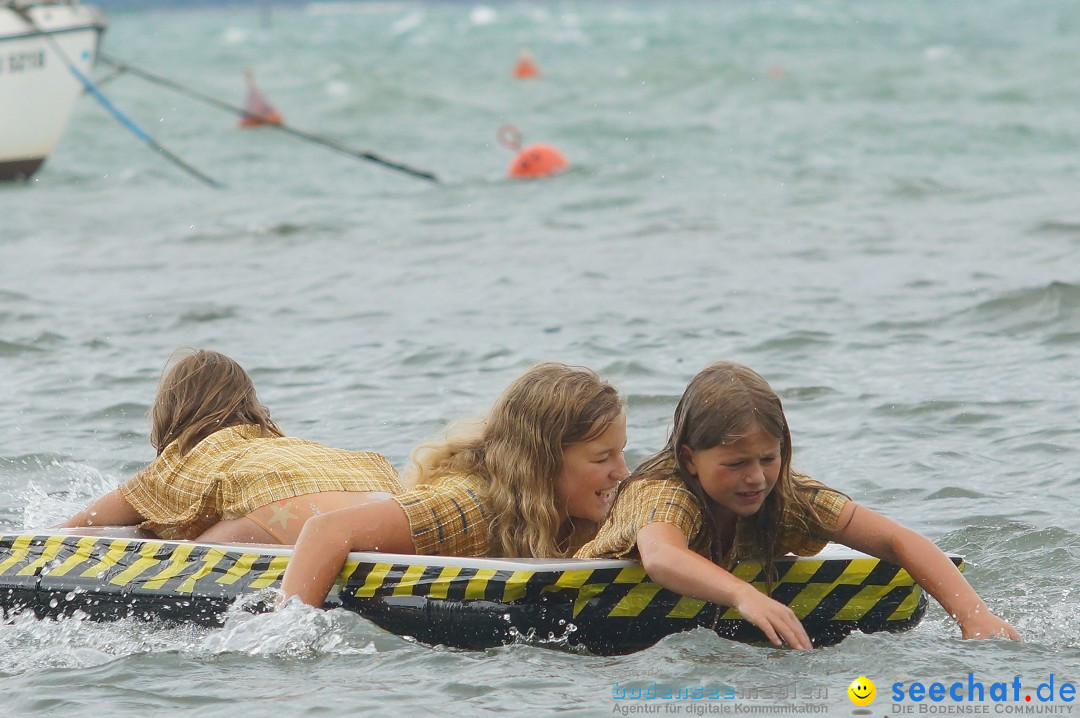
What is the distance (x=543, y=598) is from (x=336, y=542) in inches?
24.9

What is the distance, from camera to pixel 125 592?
15.6ft

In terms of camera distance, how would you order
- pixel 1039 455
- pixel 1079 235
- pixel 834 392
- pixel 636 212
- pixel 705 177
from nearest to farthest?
1. pixel 1039 455
2. pixel 834 392
3. pixel 1079 235
4. pixel 636 212
5. pixel 705 177

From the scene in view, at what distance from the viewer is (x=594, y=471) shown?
180 inches

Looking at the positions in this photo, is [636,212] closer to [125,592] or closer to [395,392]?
[395,392]

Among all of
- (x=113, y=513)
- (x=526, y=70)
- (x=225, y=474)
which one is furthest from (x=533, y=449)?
(x=526, y=70)

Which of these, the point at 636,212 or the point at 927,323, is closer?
the point at 927,323

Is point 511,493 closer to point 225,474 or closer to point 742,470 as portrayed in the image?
point 742,470

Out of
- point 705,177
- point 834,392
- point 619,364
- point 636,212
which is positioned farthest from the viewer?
point 705,177

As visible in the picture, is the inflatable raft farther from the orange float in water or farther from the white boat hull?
the white boat hull

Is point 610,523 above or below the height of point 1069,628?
above

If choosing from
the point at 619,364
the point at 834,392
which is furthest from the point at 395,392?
the point at 834,392

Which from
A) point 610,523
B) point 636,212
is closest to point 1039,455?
point 610,523

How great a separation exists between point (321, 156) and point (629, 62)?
1663 cm

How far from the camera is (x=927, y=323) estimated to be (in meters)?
9.19
